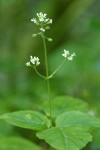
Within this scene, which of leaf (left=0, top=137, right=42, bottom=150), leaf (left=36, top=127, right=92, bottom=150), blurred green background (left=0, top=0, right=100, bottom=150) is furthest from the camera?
blurred green background (left=0, top=0, right=100, bottom=150)

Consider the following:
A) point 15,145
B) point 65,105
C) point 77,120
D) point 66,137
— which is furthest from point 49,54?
point 66,137

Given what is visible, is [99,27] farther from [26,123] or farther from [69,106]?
[26,123]

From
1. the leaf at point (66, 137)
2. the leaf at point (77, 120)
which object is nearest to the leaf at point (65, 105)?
the leaf at point (77, 120)

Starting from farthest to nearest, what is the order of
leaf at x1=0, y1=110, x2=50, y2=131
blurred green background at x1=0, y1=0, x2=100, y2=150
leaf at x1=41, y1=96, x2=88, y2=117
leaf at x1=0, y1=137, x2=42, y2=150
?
blurred green background at x1=0, y1=0, x2=100, y2=150 < leaf at x1=0, y1=137, x2=42, y2=150 < leaf at x1=41, y1=96, x2=88, y2=117 < leaf at x1=0, y1=110, x2=50, y2=131

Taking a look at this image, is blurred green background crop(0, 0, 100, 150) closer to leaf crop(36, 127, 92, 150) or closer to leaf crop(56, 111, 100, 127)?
leaf crop(56, 111, 100, 127)

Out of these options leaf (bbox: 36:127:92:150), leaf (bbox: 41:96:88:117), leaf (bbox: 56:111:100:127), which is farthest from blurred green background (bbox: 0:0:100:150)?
leaf (bbox: 36:127:92:150)

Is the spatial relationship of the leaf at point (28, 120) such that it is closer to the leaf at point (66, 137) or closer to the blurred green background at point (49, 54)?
the leaf at point (66, 137)
